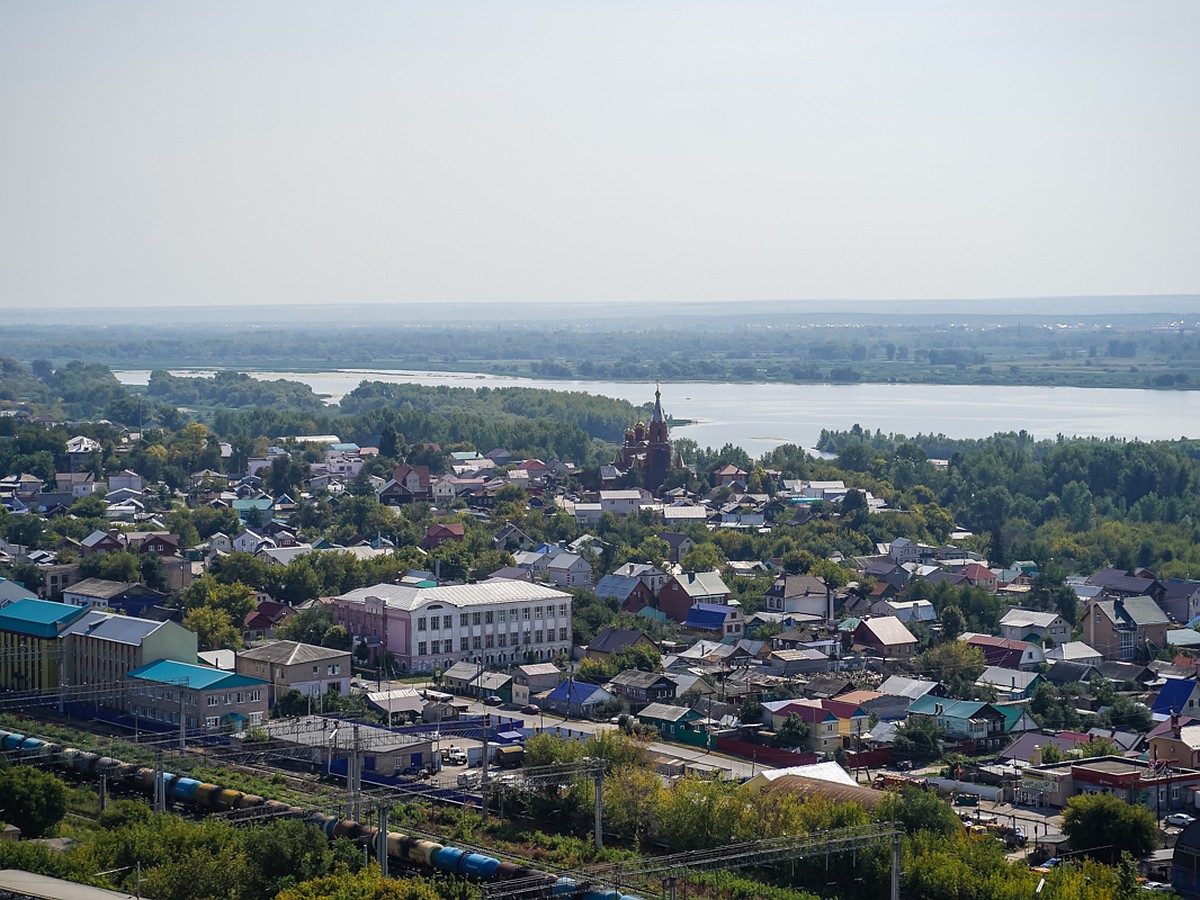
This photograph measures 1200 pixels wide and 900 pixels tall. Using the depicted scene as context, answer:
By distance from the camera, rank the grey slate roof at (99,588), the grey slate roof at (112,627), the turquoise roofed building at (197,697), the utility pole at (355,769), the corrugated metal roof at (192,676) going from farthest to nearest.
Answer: the grey slate roof at (99,588) → the grey slate roof at (112,627) → the corrugated metal roof at (192,676) → the turquoise roofed building at (197,697) → the utility pole at (355,769)

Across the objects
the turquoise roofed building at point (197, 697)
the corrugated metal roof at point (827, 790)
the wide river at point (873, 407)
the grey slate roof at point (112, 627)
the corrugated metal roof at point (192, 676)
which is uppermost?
the grey slate roof at point (112, 627)

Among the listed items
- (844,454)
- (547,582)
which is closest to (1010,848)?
(547,582)

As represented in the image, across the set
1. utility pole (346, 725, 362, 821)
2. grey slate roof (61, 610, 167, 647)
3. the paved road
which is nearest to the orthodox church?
the paved road

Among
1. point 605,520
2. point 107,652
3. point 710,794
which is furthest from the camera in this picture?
point 605,520

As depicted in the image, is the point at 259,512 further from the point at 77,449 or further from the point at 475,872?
the point at 475,872

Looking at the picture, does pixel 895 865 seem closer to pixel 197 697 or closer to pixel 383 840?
pixel 383 840

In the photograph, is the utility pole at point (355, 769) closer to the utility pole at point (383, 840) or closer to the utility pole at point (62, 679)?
the utility pole at point (383, 840)

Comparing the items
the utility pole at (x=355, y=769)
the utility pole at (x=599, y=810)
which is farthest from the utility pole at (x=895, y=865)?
the utility pole at (x=355, y=769)

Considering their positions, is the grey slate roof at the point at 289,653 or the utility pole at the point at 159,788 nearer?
the utility pole at the point at 159,788
